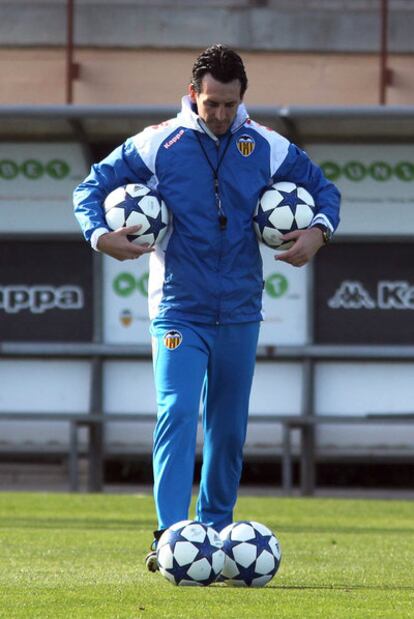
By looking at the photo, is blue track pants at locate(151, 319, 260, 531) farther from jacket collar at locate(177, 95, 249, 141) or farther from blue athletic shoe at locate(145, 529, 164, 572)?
jacket collar at locate(177, 95, 249, 141)

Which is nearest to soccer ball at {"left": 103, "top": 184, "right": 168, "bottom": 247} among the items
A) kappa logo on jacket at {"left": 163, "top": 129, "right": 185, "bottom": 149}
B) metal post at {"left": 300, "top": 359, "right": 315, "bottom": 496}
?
kappa logo on jacket at {"left": 163, "top": 129, "right": 185, "bottom": 149}

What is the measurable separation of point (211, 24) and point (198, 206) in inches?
407

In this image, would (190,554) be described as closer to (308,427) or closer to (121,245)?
(121,245)

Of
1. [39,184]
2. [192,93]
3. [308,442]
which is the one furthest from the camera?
[39,184]

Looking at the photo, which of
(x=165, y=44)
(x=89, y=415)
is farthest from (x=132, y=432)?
(x=165, y=44)

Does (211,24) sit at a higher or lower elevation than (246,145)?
higher

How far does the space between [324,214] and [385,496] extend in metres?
9.52

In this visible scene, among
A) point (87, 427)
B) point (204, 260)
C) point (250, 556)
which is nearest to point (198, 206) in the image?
point (204, 260)

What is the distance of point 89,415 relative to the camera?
1728 centimetres

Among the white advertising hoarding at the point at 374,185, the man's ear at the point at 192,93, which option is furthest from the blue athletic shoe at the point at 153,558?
the white advertising hoarding at the point at 374,185

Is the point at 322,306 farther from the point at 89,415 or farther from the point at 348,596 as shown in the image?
the point at 348,596

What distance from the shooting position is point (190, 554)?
7.41 m

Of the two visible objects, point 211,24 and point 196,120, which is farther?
point 211,24

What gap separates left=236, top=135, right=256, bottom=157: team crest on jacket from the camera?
806cm
